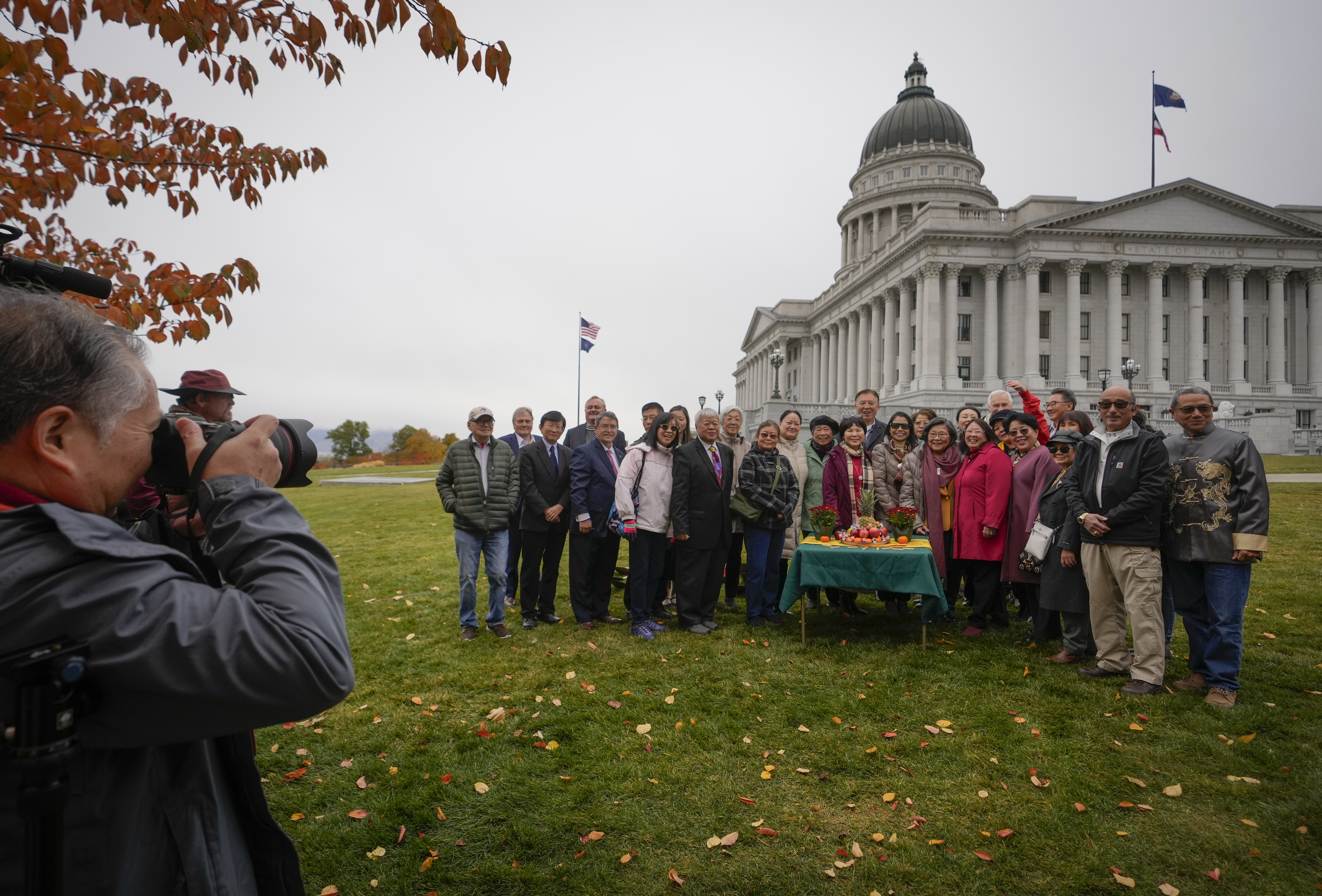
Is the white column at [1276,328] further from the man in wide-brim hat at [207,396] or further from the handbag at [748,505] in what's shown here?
the man in wide-brim hat at [207,396]

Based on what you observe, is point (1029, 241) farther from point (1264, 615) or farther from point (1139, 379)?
point (1264, 615)

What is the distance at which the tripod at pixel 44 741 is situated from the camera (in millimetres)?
900

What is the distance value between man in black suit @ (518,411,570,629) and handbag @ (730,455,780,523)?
2139 millimetres

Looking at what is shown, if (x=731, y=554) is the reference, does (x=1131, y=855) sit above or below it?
below

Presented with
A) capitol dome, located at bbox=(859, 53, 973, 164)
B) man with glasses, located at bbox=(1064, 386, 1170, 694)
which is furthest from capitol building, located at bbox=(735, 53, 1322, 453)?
man with glasses, located at bbox=(1064, 386, 1170, 694)

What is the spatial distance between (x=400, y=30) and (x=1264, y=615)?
10.4 m

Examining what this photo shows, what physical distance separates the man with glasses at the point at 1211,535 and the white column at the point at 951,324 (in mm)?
45588

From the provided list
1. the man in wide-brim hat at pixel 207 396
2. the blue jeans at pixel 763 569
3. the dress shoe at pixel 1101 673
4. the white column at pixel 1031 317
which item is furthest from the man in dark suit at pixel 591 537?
the white column at pixel 1031 317

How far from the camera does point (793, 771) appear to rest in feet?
14.5

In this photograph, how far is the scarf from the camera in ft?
28.6

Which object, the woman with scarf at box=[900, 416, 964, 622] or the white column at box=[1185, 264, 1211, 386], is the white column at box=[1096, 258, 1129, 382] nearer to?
the white column at box=[1185, 264, 1211, 386]

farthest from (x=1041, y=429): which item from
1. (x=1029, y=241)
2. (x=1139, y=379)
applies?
(x=1139, y=379)

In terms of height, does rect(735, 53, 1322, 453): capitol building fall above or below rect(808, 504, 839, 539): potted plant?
above

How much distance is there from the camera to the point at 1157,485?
19.1 feet
